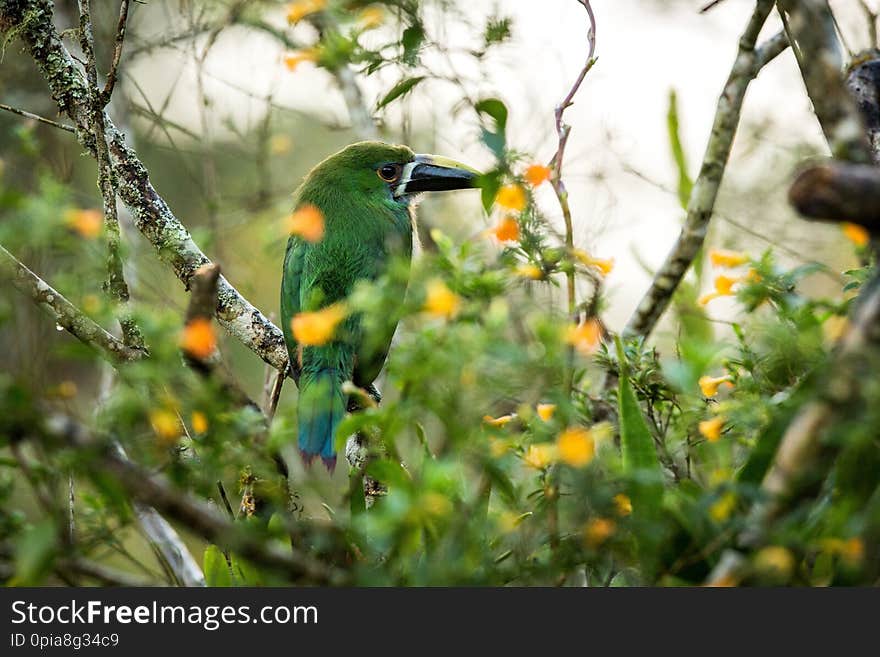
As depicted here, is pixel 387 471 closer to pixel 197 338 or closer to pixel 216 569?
pixel 197 338

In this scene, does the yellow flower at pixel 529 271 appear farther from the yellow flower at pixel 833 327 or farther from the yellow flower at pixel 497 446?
the yellow flower at pixel 833 327

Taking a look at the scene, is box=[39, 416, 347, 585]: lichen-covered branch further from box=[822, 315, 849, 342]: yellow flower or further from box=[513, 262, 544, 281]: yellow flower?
box=[822, 315, 849, 342]: yellow flower

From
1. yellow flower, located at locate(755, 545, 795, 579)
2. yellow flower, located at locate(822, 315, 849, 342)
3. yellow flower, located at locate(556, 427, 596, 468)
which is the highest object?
yellow flower, located at locate(822, 315, 849, 342)

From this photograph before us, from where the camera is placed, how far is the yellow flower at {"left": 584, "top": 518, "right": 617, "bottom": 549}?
Result: 1618 mm

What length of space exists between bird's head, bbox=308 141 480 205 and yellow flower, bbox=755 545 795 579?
101 inches

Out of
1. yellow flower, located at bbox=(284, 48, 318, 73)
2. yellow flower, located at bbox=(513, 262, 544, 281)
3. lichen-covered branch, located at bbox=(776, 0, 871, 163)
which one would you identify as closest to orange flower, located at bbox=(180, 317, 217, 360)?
yellow flower, located at bbox=(513, 262, 544, 281)

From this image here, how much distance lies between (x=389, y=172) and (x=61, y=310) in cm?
171

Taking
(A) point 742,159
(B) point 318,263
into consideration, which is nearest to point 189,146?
(B) point 318,263

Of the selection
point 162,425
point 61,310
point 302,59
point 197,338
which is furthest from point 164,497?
point 302,59

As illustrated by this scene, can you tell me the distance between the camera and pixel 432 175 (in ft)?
12.9

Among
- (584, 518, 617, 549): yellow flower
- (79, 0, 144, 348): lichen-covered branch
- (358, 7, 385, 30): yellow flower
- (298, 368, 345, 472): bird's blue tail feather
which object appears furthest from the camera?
(358, 7, 385, 30): yellow flower

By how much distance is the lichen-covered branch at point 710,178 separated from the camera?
282cm

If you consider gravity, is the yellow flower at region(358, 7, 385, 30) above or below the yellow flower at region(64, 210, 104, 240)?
above

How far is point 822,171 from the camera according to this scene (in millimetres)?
1455
